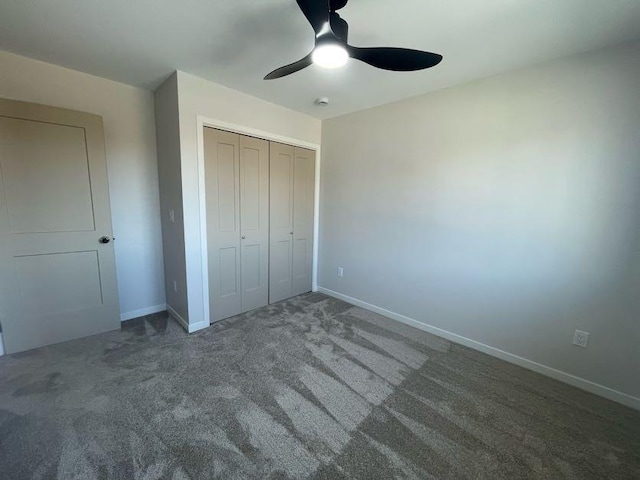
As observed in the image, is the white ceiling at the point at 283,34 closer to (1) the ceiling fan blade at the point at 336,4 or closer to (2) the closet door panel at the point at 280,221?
(1) the ceiling fan blade at the point at 336,4

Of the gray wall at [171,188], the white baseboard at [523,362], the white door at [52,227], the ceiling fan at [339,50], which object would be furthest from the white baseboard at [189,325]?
the ceiling fan at [339,50]

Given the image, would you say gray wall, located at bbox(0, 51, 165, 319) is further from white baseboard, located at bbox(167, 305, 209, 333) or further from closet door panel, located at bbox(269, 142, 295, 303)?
closet door panel, located at bbox(269, 142, 295, 303)

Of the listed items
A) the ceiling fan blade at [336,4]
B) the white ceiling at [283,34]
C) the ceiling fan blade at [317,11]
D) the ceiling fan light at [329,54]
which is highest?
the white ceiling at [283,34]

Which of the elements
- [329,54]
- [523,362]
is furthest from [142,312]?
[523,362]

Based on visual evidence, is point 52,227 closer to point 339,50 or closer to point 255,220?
point 255,220

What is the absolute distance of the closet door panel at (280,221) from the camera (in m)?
3.09

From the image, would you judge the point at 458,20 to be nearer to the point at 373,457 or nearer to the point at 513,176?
the point at 513,176

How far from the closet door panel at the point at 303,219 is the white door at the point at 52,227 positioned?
1912mm

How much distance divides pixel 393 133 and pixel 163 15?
2.10 m

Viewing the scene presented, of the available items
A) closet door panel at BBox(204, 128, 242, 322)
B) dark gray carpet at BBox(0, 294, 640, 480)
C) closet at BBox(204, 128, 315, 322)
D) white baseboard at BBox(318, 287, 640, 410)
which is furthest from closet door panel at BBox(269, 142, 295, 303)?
white baseboard at BBox(318, 287, 640, 410)

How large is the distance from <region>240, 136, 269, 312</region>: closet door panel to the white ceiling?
2.42 feet

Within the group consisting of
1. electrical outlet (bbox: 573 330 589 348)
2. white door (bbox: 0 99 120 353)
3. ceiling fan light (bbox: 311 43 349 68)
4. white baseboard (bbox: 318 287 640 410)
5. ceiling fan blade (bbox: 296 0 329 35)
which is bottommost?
white baseboard (bbox: 318 287 640 410)

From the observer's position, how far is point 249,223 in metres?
2.93

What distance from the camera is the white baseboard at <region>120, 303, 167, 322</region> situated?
109 inches
